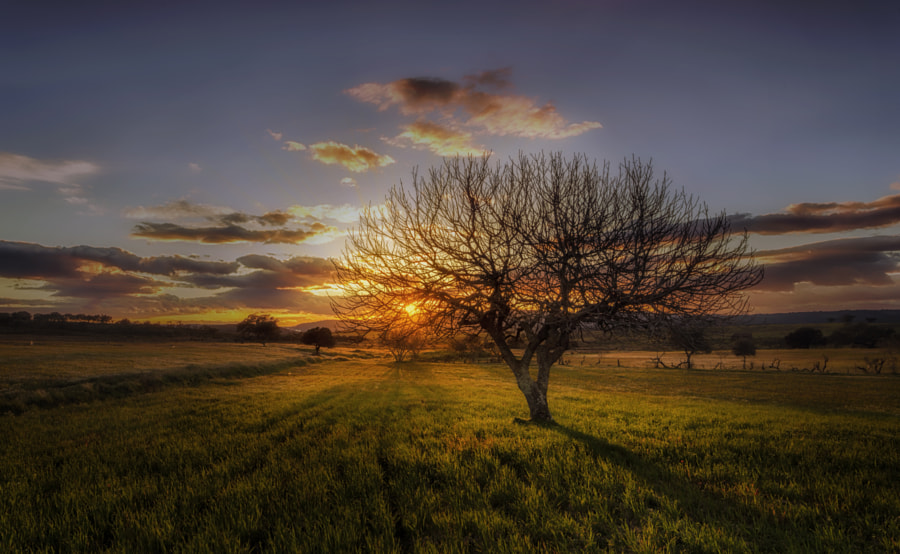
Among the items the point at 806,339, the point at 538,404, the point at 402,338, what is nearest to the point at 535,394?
the point at 538,404

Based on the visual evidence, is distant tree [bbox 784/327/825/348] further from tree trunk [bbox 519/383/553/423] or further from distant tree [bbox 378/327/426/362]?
distant tree [bbox 378/327/426/362]

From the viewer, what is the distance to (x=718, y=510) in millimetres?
5172

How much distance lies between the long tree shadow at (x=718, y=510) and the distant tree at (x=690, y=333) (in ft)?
12.4

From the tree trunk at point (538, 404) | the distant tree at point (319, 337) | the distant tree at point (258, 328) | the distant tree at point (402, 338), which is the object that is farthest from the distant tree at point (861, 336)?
the distant tree at point (258, 328)

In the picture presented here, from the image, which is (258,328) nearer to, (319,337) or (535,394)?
(319,337)

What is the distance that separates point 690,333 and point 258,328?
117026 mm

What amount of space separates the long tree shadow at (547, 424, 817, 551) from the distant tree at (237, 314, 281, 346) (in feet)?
383

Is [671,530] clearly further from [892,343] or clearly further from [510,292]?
[892,343]

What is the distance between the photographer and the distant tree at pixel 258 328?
107m

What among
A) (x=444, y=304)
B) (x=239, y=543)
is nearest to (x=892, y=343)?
(x=444, y=304)

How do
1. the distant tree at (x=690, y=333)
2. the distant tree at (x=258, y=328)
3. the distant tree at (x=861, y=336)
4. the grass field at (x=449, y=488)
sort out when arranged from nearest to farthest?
the grass field at (x=449, y=488) < the distant tree at (x=690, y=333) < the distant tree at (x=861, y=336) < the distant tree at (x=258, y=328)

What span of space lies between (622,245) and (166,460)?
462 inches

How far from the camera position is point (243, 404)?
16719 mm

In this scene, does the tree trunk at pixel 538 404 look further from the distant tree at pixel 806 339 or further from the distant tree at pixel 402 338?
the distant tree at pixel 806 339
